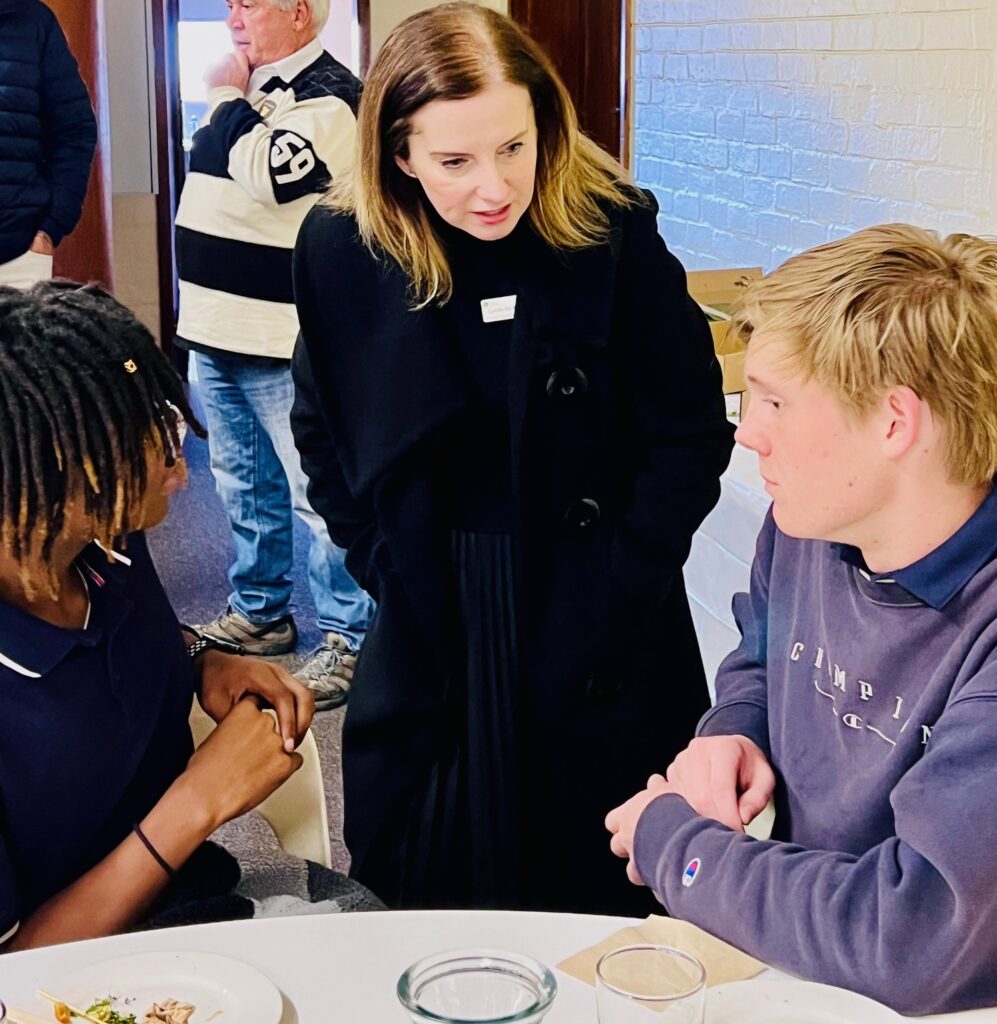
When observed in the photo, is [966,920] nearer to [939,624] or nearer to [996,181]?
[939,624]

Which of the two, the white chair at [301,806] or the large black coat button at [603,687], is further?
the large black coat button at [603,687]

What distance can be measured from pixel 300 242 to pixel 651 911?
1059 mm

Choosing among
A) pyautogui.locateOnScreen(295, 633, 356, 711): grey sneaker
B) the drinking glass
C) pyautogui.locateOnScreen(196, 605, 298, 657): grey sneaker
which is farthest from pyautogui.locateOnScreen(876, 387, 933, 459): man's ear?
pyautogui.locateOnScreen(196, 605, 298, 657): grey sneaker

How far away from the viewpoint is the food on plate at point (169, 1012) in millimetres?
1045

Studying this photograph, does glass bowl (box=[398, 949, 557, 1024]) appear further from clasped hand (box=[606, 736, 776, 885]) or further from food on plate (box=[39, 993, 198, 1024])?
clasped hand (box=[606, 736, 776, 885])

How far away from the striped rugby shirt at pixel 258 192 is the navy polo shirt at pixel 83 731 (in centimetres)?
189

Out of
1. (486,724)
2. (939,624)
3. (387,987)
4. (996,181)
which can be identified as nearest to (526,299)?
(486,724)

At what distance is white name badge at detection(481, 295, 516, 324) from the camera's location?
5.85ft

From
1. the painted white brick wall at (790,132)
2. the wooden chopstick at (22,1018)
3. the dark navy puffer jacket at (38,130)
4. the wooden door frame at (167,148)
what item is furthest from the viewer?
the wooden door frame at (167,148)

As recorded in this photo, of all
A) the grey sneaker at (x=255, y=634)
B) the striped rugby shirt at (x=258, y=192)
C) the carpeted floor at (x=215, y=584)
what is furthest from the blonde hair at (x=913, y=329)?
the grey sneaker at (x=255, y=634)

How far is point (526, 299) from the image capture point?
1773mm

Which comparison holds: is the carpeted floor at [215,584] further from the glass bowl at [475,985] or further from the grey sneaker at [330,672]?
the glass bowl at [475,985]

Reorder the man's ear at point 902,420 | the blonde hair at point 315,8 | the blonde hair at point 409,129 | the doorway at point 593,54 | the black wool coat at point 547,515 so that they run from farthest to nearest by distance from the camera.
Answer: the doorway at point 593,54
the blonde hair at point 315,8
the black wool coat at point 547,515
the blonde hair at point 409,129
the man's ear at point 902,420

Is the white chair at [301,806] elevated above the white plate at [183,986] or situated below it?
below
